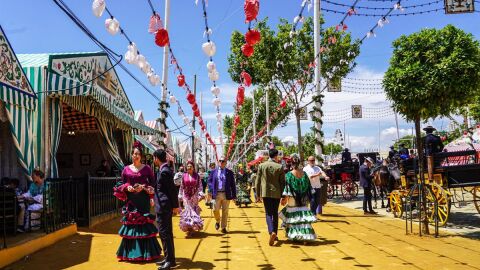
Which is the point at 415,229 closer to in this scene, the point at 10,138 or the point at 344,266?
the point at 344,266

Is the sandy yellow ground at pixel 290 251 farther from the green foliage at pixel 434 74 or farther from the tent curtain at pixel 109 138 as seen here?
the tent curtain at pixel 109 138

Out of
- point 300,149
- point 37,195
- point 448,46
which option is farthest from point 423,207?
point 300,149

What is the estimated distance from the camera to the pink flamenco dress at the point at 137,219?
297 inches

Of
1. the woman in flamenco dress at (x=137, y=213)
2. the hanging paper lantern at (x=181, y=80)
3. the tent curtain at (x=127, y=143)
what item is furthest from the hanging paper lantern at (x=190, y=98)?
the woman in flamenco dress at (x=137, y=213)

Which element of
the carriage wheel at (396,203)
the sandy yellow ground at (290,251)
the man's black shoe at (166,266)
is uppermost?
the carriage wheel at (396,203)

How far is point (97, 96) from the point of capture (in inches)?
493

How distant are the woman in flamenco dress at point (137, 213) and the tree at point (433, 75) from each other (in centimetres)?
590

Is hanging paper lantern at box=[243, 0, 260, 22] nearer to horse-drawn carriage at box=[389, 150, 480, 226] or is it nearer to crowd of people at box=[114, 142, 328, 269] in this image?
crowd of people at box=[114, 142, 328, 269]

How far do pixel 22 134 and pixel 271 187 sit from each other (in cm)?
592

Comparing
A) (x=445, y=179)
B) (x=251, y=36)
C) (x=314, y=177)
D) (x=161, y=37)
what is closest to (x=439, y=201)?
(x=445, y=179)

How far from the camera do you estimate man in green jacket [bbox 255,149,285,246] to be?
9.31 meters

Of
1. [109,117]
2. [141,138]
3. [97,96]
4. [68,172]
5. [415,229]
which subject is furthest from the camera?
[141,138]

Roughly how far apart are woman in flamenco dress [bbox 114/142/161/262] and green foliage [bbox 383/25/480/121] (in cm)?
594

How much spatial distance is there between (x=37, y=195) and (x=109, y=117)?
19.6 feet
